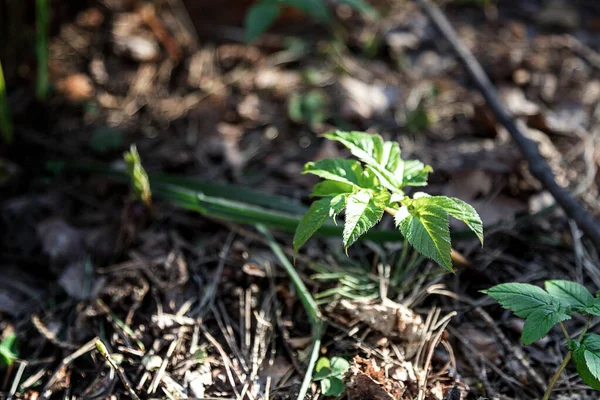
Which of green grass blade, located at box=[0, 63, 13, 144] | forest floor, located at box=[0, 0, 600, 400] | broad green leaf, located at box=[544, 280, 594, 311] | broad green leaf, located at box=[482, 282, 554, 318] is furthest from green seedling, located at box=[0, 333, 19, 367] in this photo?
broad green leaf, located at box=[544, 280, 594, 311]

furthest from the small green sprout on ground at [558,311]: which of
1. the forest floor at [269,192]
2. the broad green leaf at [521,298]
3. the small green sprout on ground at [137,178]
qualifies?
the small green sprout on ground at [137,178]

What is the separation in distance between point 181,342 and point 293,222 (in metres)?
0.50

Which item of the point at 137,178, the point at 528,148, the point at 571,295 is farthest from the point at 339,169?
the point at 528,148

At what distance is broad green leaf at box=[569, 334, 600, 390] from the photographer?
1072mm

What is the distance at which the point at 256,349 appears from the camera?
146cm

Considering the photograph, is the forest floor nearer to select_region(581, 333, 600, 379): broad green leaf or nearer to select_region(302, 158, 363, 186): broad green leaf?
select_region(581, 333, 600, 379): broad green leaf

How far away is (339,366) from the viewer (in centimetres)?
135

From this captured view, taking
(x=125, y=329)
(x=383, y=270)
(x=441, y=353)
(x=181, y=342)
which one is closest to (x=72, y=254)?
(x=125, y=329)

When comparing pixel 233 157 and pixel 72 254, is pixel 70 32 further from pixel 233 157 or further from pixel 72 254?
pixel 72 254

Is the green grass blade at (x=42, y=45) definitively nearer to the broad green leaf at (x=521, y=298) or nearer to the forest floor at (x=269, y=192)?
the forest floor at (x=269, y=192)

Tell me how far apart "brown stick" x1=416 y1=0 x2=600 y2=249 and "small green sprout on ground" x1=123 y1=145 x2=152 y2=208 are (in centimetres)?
136

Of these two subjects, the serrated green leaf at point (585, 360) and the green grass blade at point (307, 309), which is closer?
the serrated green leaf at point (585, 360)

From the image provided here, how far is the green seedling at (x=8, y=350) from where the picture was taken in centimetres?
148

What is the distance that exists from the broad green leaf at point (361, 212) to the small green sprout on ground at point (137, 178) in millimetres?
842
